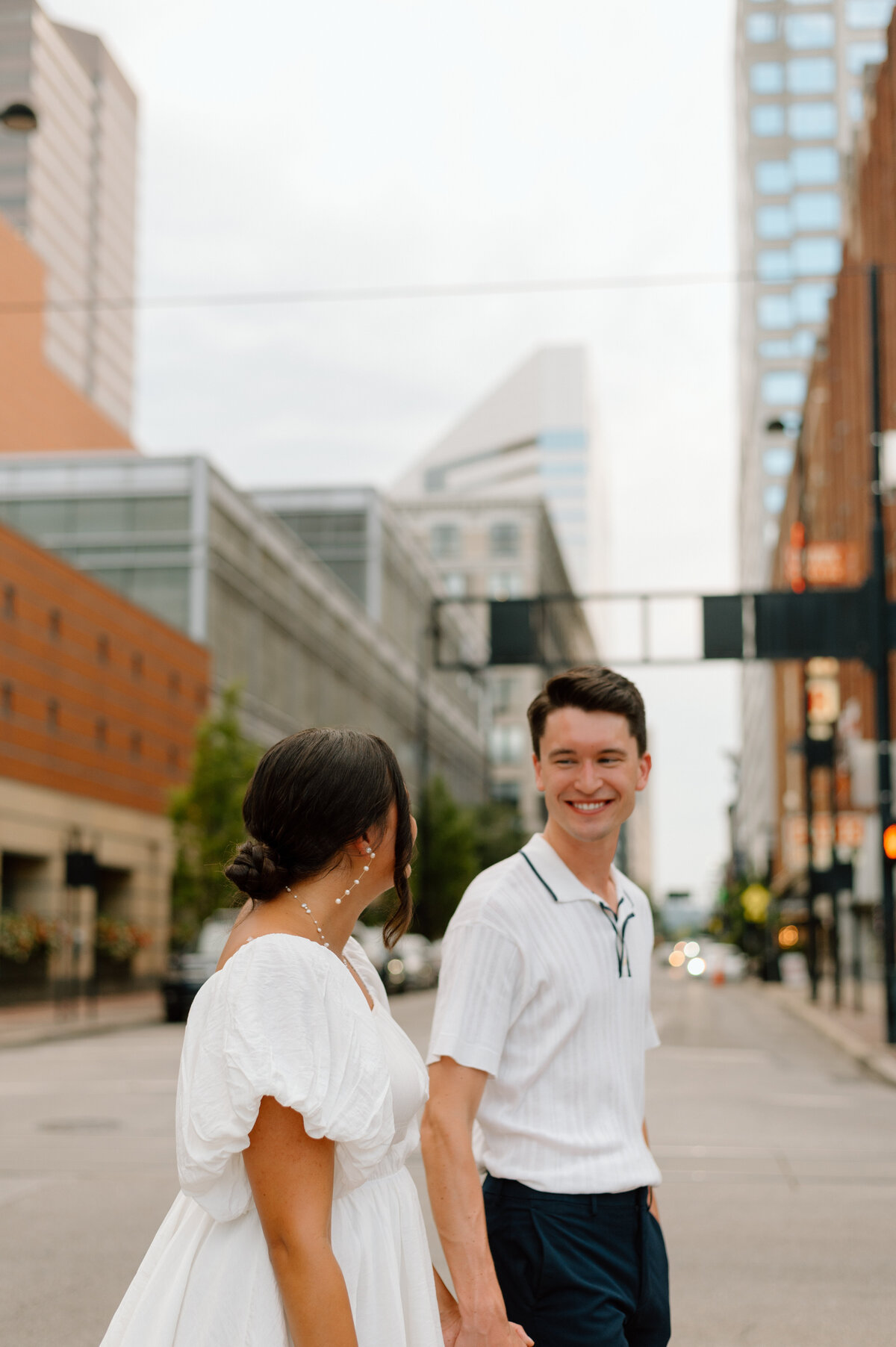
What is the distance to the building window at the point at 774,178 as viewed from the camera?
116m

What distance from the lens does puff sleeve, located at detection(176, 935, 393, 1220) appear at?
2258mm

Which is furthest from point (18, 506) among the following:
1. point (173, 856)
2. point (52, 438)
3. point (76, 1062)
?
point (76, 1062)

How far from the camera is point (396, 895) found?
283 centimetres

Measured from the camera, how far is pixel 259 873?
A: 8.00 feet

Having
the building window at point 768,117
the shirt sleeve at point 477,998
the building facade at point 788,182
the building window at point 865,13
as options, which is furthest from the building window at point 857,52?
the shirt sleeve at point 477,998

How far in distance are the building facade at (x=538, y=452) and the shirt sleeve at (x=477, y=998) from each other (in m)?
161

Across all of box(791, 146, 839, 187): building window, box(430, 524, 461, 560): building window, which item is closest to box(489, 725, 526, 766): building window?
box(430, 524, 461, 560): building window

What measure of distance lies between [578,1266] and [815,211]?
123 meters

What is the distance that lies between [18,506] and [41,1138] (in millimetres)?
41823

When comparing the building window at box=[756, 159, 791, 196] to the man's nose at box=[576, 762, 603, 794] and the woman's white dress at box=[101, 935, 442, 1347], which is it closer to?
the man's nose at box=[576, 762, 603, 794]

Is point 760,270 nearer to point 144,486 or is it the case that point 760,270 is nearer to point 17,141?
point 17,141

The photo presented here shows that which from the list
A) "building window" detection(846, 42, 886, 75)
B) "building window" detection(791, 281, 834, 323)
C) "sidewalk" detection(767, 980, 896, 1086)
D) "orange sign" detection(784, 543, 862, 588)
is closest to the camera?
"sidewalk" detection(767, 980, 896, 1086)

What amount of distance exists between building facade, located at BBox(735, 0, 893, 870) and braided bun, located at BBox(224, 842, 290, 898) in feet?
368

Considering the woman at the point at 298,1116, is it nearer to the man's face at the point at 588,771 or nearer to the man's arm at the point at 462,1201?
the man's arm at the point at 462,1201
